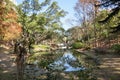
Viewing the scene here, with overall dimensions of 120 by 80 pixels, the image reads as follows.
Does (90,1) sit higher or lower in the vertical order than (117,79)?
higher

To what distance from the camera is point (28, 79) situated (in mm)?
10828

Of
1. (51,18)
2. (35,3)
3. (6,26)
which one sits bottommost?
(6,26)

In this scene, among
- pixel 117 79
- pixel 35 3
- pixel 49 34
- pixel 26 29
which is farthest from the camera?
Answer: pixel 49 34

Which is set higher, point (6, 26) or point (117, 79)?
point (6, 26)

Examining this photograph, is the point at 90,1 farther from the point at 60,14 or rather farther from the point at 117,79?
the point at 117,79

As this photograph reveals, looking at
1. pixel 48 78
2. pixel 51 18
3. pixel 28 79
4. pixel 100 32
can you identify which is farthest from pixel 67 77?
pixel 100 32

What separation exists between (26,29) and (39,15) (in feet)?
10.8

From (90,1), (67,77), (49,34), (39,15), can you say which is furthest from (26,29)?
(67,77)

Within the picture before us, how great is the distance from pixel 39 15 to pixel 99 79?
24331 mm

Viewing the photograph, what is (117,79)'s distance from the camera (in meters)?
10.8

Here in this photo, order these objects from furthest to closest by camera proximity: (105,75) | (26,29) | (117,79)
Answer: (26,29) → (105,75) → (117,79)

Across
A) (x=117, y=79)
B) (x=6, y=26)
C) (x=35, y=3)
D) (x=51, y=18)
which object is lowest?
(x=117, y=79)

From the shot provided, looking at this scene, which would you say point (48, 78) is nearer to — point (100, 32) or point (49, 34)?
point (49, 34)

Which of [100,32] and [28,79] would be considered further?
[100,32]
